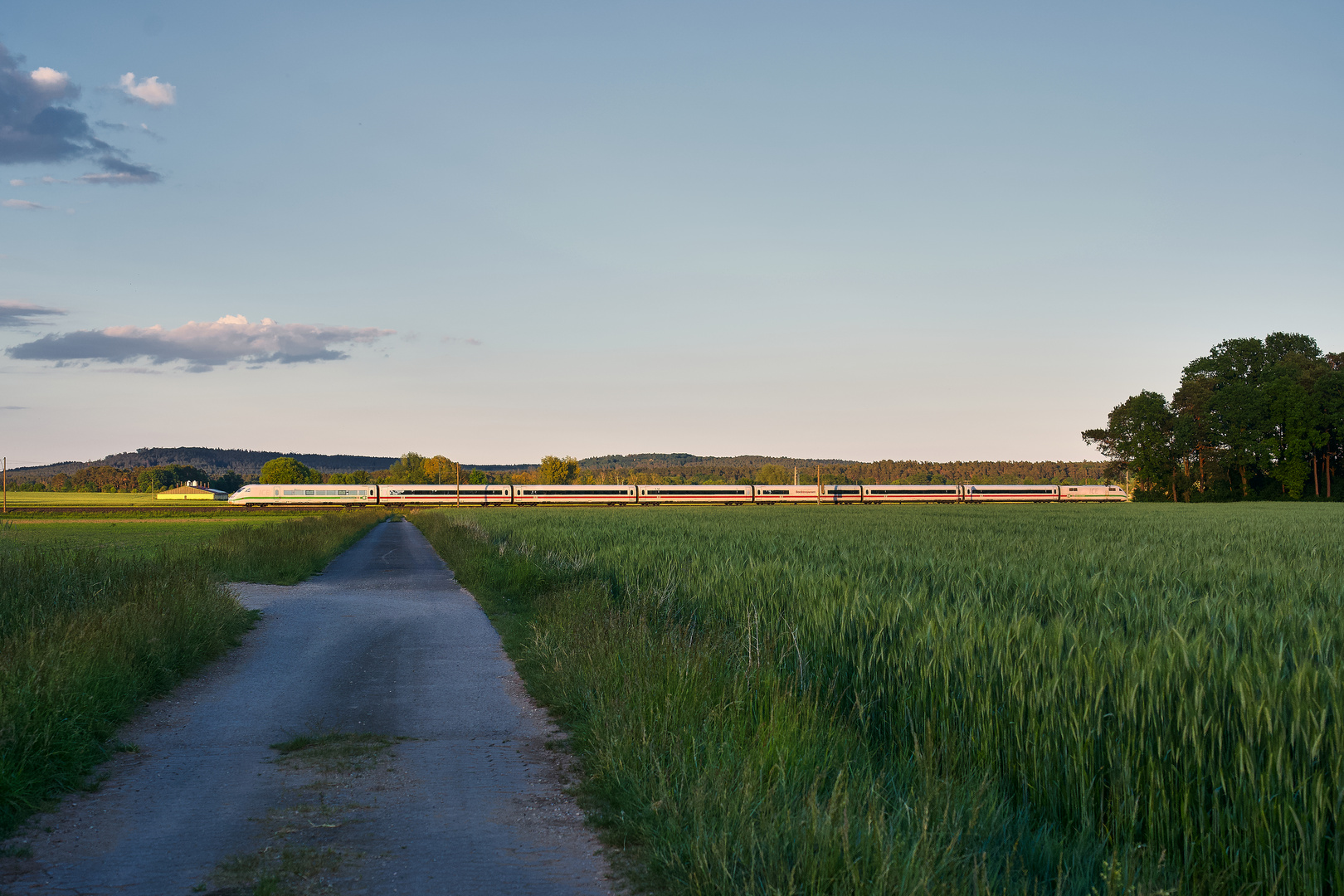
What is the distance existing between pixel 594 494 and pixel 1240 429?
6828cm

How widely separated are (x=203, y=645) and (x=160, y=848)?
6554 millimetres

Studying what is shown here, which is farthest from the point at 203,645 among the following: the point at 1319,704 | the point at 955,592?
the point at 1319,704

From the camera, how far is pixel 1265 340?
9044 centimetres

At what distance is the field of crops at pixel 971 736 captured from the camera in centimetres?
406

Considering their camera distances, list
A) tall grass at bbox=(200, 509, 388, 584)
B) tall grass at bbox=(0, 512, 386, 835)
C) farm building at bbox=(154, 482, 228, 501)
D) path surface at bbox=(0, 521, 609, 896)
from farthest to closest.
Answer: farm building at bbox=(154, 482, 228, 501) < tall grass at bbox=(200, 509, 388, 584) < tall grass at bbox=(0, 512, 386, 835) < path surface at bbox=(0, 521, 609, 896)

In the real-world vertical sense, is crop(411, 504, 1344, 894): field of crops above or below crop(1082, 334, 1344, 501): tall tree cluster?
below

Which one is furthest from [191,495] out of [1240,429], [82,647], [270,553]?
[82,647]

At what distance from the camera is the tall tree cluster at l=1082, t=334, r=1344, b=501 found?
3091 inches

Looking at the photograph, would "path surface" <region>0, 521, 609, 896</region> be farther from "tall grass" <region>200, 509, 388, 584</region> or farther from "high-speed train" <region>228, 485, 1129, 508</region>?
"high-speed train" <region>228, 485, 1129, 508</region>

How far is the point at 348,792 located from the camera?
19.1 ft

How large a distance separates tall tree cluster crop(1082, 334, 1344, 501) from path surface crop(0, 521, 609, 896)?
9212 centimetres

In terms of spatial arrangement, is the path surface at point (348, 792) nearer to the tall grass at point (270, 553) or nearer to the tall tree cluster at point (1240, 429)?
the tall grass at point (270, 553)

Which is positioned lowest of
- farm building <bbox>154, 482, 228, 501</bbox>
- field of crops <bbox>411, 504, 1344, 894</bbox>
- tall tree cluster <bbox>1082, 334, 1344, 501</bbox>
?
farm building <bbox>154, 482, 228, 501</bbox>

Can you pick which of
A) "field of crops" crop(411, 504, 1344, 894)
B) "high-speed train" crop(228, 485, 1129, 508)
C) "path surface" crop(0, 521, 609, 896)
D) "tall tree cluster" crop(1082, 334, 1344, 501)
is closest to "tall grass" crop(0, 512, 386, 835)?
"path surface" crop(0, 521, 609, 896)
